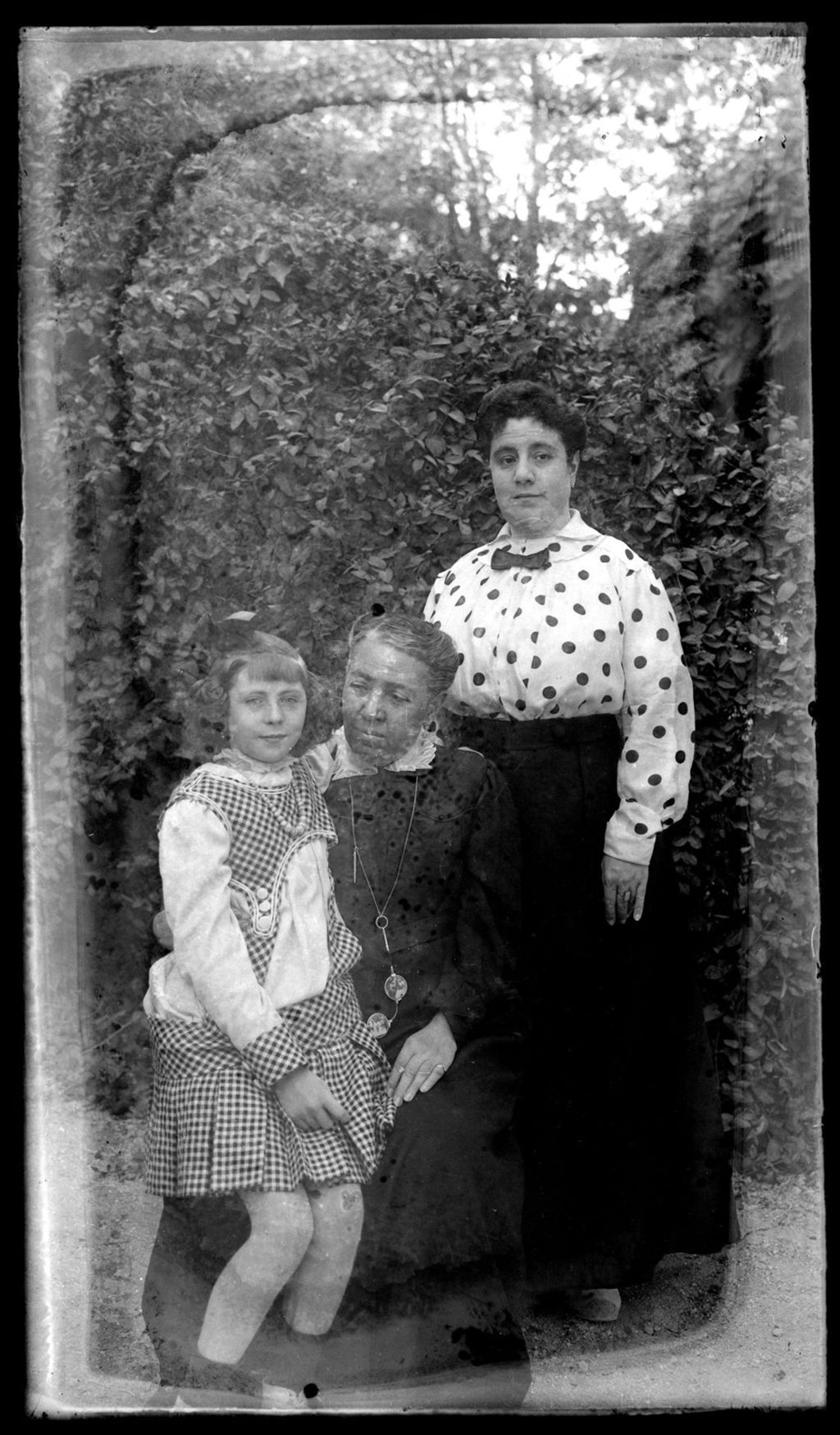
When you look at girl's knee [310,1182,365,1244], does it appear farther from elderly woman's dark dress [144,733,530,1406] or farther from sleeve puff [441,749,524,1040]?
sleeve puff [441,749,524,1040]

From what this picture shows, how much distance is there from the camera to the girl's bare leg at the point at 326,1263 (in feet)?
11.6

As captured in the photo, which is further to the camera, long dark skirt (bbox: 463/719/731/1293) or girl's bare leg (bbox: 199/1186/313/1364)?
long dark skirt (bbox: 463/719/731/1293)

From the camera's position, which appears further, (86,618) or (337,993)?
(86,618)

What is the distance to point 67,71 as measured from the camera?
3.92m

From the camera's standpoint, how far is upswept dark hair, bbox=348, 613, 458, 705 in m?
3.72

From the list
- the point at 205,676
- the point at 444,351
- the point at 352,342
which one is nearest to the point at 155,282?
the point at 352,342

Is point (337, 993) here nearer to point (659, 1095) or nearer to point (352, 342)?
point (659, 1095)

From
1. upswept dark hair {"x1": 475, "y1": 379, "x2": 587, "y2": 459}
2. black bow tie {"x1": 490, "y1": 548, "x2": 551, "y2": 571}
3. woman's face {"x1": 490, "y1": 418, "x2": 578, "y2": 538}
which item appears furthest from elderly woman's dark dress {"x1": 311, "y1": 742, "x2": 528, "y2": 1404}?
upswept dark hair {"x1": 475, "y1": 379, "x2": 587, "y2": 459}

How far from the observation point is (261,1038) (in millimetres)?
3461

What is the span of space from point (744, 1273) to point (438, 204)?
309 cm

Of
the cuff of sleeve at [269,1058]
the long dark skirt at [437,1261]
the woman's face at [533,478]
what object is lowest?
the long dark skirt at [437,1261]

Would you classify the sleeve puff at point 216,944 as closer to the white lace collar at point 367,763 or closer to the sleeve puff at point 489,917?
the white lace collar at point 367,763

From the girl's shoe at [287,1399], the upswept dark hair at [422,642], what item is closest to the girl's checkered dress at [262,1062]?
the upswept dark hair at [422,642]

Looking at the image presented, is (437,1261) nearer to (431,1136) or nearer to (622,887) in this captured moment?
(431,1136)
